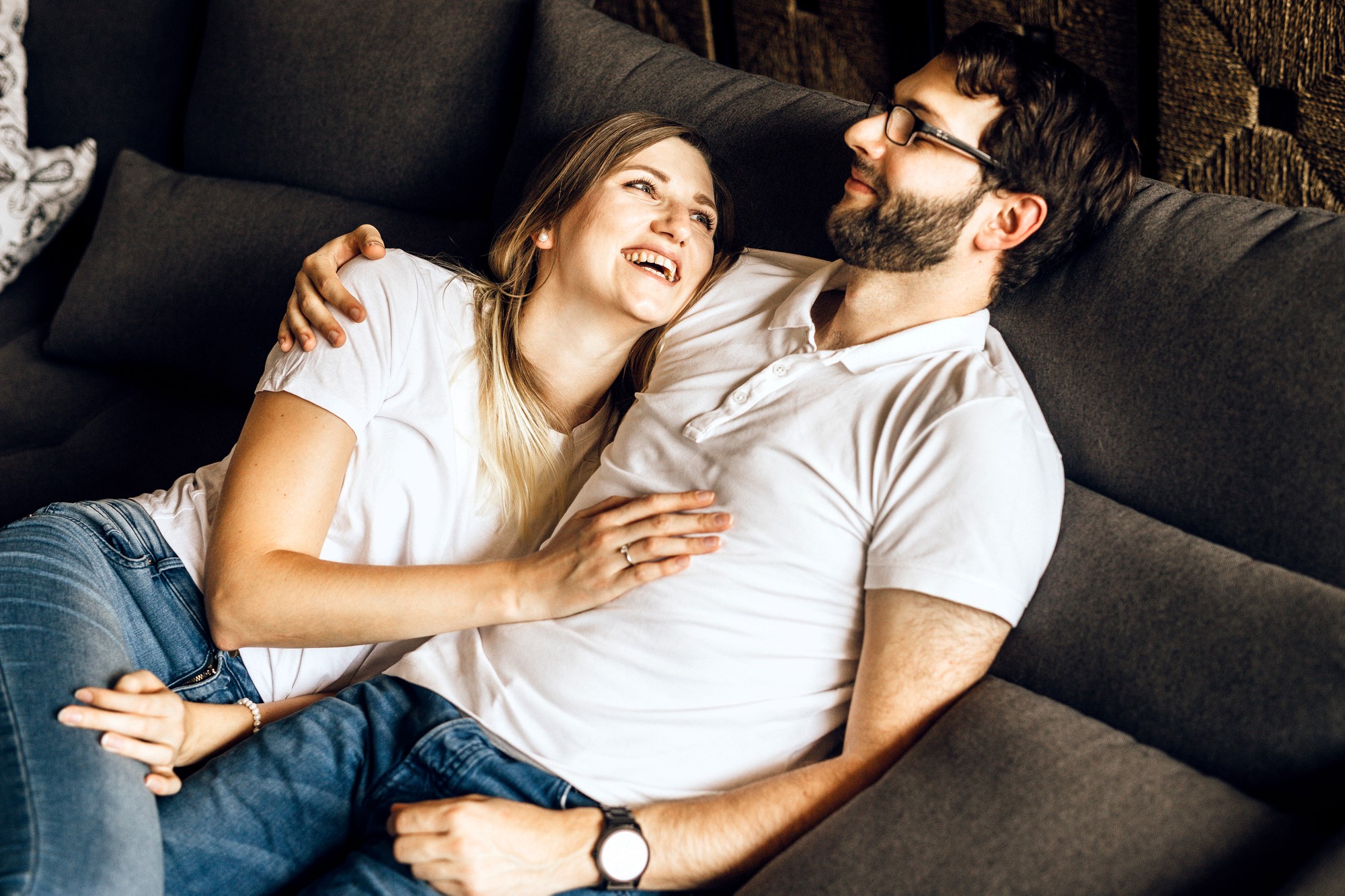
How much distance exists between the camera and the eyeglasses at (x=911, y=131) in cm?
131

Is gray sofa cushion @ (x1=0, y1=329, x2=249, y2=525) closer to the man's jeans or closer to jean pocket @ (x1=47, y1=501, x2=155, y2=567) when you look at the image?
jean pocket @ (x1=47, y1=501, x2=155, y2=567)

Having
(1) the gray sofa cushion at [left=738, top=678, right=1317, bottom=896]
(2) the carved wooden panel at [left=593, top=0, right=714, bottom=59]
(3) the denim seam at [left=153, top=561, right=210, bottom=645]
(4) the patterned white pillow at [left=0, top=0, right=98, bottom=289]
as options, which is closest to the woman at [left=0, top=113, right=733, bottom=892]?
(3) the denim seam at [left=153, top=561, right=210, bottom=645]

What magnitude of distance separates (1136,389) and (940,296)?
0.94 feet

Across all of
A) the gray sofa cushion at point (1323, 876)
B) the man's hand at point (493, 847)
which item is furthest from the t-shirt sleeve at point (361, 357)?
the gray sofa cushion at point (1323, 876)

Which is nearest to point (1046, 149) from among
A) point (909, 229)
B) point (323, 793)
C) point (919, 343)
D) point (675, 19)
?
point (909, 229)

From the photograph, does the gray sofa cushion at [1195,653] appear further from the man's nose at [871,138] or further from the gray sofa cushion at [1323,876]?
the man's nose at [871,138]

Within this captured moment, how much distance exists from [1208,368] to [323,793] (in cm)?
117

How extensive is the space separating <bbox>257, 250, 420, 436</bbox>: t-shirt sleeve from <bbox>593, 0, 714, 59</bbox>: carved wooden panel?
4.44 ft

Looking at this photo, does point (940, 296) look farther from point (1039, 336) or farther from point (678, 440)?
point (678, 440)

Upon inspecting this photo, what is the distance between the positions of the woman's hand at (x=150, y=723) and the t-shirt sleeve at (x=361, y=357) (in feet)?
1.32

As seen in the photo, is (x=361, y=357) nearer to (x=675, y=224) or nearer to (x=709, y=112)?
(x=675, y=224)

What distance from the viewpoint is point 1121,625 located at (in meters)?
1.07

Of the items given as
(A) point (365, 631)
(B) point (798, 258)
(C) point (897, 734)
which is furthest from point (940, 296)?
(A) point (365, 631)

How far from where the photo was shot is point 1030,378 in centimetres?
132
